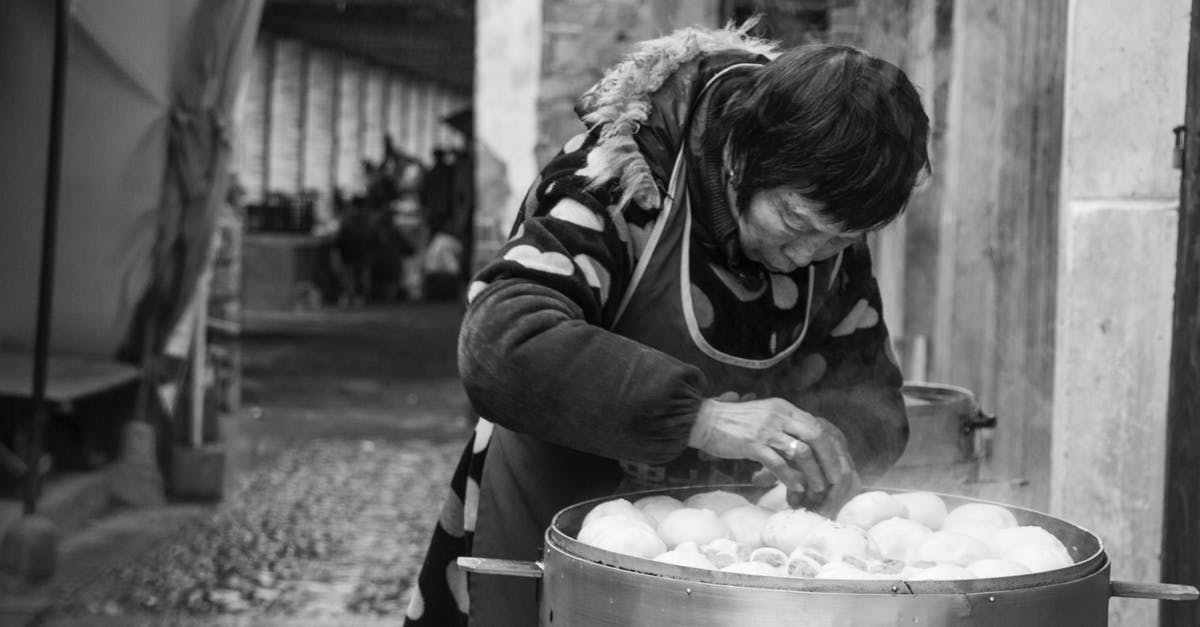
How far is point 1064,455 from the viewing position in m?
3.23

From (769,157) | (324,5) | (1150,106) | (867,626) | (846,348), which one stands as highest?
(324,5)

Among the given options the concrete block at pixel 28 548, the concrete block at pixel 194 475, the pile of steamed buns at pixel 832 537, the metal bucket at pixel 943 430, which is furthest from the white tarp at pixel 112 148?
the pile of steamed buns at pixel 832 537

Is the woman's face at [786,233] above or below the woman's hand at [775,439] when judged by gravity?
above

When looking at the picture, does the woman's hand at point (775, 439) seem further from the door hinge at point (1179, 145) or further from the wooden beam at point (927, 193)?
the wooden beam at point (927, 193)

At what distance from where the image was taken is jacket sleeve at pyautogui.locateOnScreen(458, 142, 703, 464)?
1.86 metres

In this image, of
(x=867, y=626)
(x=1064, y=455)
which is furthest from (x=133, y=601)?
(x=867, y=626)

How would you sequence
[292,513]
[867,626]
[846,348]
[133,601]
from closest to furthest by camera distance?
[867,626]
[846,348]
[133,601]
[292,513]

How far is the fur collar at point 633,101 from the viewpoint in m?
2.12

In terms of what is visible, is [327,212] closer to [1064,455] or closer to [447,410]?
[447,410]

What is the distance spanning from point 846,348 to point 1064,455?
3.56ft

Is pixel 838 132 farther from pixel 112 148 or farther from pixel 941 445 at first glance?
pixel 112 148

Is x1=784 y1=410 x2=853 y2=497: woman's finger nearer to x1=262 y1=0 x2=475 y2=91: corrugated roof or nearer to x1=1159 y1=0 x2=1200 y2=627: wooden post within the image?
x1=1159 y1=0 x2=1200 y2=627: wooden post

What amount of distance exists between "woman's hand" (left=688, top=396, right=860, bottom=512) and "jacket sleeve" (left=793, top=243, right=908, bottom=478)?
414 mm

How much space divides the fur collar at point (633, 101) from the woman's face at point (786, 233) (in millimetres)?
157
